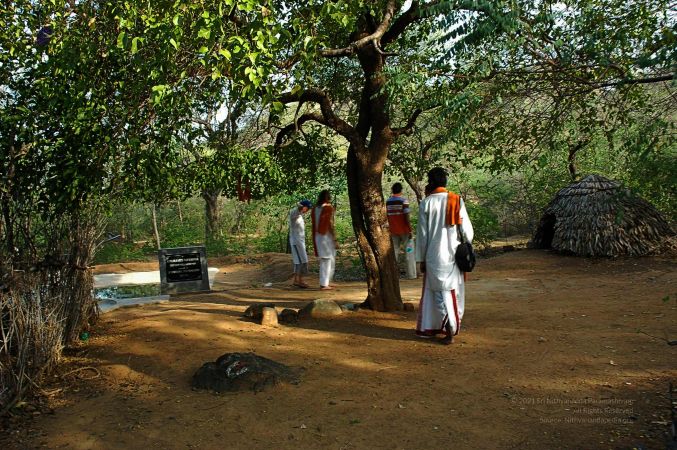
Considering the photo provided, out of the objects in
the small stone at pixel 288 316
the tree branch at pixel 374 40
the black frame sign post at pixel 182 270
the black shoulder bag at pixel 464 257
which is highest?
the tree branch at pixel 374 40

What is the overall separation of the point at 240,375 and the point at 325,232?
18.4ft

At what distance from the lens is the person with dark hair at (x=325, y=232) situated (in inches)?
395

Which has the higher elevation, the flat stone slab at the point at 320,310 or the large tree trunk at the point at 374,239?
the large tree trunk at the point at 374,239

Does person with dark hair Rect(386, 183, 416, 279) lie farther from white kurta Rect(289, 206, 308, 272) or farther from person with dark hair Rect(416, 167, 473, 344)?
person with dark hair Rect(416, 167, 473, 344)

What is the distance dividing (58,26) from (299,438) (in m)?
4.27

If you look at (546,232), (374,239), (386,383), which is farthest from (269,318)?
(546,232)

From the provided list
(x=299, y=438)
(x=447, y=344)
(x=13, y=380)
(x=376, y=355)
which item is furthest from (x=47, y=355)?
(x=447, y=344)

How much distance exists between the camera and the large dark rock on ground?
4574mm

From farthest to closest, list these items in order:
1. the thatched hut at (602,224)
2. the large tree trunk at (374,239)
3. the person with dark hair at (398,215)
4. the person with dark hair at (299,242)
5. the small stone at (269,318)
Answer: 1. the thatched hut at (602,224)
2. the person with dark hair at (299,242)
3. the person with dark hair at (398,215)
4. the large tree trunk at (374,239)
5. the small stone at (269,318)

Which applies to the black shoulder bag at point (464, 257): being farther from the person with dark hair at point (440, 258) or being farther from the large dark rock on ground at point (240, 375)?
the large dark rock on ground at point (240, 375)

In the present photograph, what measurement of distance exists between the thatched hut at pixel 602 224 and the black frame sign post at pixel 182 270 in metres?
7.22

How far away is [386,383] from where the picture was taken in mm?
4637

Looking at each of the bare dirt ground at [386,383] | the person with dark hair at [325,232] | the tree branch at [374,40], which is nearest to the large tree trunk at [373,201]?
the bare dirt ground at [386,383]

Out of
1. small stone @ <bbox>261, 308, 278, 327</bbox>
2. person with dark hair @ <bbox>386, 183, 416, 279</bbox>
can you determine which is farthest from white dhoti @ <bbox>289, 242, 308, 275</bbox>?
small stone @ <bbox>261, 308, 278, 327</bbox>
